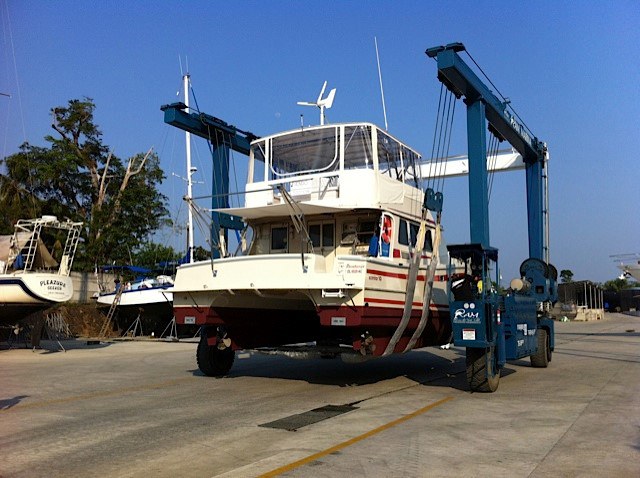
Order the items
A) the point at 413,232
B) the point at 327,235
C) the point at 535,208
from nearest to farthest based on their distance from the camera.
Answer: the point at 327,235
the point at 413,232
the point at 535,208

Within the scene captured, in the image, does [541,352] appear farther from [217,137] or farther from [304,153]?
[217,137]

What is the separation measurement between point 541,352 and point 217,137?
370 inches

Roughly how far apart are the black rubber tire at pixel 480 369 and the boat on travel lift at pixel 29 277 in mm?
13024

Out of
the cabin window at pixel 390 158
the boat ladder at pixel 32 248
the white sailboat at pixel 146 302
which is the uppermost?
the cabin window at pixel 390 158

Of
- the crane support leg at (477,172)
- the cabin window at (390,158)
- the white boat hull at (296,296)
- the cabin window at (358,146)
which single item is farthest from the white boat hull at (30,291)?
the crane support leg at (477,172)

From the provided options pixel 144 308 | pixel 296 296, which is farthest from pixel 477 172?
pixel 144 308

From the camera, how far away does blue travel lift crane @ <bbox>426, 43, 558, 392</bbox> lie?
31.4 feet

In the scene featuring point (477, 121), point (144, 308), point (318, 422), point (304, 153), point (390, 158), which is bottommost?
point (318, 422)

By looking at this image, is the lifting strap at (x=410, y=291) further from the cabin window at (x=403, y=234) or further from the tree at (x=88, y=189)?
the tree at (x=88, y=189)

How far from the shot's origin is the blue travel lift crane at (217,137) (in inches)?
571

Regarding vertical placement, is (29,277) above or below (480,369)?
above

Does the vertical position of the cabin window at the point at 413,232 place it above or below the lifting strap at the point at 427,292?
above

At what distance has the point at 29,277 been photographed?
57.3 feet

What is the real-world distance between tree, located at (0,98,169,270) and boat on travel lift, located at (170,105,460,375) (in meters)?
21.7
